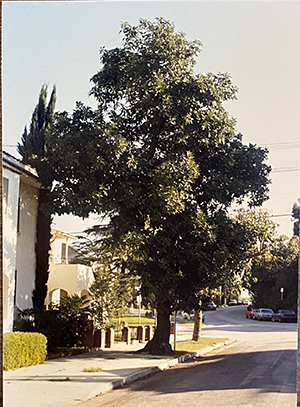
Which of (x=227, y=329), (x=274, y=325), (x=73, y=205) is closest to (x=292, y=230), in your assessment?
(x=73, y=205)

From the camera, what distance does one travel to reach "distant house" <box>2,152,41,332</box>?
1012 cm

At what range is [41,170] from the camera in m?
11.5

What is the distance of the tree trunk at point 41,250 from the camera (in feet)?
40.0

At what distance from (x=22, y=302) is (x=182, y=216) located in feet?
12.3

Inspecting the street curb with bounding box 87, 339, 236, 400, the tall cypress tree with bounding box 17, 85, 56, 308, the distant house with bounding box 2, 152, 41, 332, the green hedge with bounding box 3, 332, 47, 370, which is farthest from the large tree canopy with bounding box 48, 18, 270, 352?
the green hedge with bounding box 3, 332, 47, 370

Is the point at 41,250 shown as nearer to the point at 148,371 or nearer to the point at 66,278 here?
the point at 66,278

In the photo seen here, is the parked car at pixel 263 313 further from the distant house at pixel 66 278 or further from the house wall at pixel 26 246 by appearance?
the house wall at pixel 26 246

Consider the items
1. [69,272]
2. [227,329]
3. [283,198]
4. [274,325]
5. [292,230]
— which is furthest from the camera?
[227,329]

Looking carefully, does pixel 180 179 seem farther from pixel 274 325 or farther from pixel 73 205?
pixel 274 325

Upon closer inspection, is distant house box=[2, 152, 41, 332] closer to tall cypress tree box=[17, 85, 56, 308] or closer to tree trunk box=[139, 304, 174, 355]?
tall cypress tree box=[17, 85, 56, 308]

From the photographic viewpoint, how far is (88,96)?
447 inches

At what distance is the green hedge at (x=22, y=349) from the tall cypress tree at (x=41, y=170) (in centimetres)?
230

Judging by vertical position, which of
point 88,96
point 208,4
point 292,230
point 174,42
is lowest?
point 292,230

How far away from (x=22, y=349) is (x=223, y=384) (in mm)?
3334
